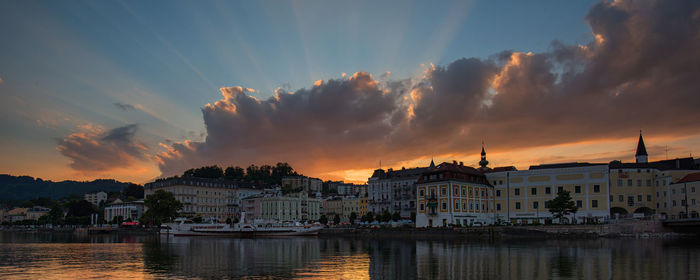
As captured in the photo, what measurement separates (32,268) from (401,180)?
10035cm

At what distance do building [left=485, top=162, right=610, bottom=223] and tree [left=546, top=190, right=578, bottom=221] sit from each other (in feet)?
9.35

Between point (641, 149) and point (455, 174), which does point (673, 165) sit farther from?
point (455, 174)

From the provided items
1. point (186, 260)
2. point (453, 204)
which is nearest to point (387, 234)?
point (453, 204)

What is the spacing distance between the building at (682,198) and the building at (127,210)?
139525 millimetres

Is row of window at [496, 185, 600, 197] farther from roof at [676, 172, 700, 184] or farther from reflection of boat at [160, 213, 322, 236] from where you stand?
reflection of boat at [160, 213, 322, 236]

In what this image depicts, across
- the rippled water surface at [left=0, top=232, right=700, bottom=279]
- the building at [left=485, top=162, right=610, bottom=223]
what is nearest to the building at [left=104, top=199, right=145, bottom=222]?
the building at [left=485, top=162, right=610, bottom=223]

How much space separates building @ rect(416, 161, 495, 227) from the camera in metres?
89.2

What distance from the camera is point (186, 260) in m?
43.2

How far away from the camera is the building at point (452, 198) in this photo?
89188 mm

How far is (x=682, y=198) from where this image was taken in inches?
3184

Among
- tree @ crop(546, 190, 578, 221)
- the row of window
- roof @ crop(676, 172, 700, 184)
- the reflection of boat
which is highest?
roof @ crop(676, 172, 700, 184)

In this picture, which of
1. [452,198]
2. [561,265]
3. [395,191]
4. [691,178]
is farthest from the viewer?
[395,191]

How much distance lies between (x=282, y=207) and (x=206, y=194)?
28.0 m

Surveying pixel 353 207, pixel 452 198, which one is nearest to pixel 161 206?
pixel 353 207
